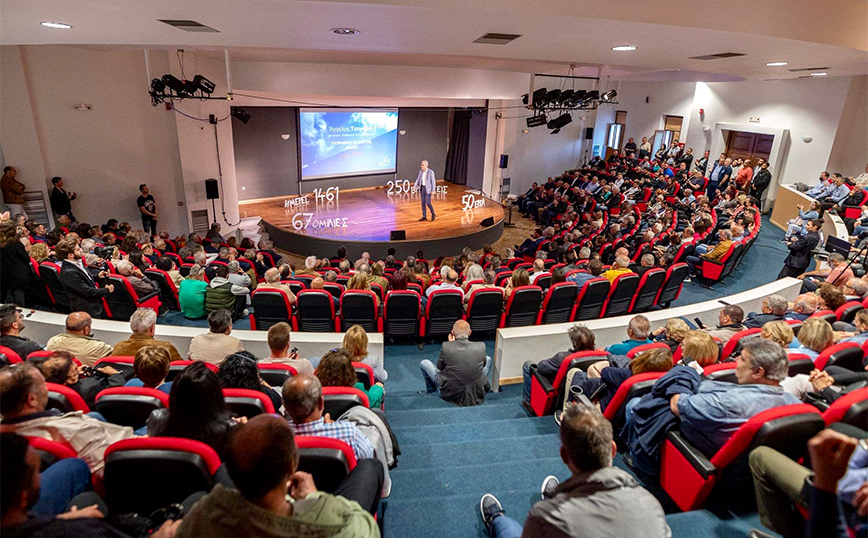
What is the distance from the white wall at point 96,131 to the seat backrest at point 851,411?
1092 centimetres

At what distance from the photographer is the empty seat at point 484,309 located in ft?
16.9

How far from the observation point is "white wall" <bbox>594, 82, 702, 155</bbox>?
1667cm

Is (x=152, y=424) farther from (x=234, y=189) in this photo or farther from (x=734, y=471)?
(x=234, y=189)

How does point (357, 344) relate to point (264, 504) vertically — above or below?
below

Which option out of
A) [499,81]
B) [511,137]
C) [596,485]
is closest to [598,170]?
[511,137]

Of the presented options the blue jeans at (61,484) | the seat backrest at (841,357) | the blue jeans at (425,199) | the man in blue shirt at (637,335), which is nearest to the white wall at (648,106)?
the blue jeans at (425,199)

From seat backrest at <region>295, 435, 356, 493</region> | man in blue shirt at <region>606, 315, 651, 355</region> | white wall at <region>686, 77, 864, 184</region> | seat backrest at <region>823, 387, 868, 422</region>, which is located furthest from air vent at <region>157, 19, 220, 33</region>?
white wall at <region>686, 77, 864, 184</region>

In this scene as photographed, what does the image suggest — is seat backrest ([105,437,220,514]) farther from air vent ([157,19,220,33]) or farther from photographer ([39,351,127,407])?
air vent ([157,19,220,33])

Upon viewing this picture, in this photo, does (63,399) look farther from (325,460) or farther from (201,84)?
(201,84)

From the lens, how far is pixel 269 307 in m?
5.21

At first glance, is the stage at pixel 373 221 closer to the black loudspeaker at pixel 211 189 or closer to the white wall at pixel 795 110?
the black loudspeaker at pixel 211 189

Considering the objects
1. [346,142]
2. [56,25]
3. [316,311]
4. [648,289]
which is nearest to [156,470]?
[316,311]

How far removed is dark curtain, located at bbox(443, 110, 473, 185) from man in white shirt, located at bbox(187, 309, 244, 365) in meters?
14.0

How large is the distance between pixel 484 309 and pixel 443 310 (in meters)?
0.45
